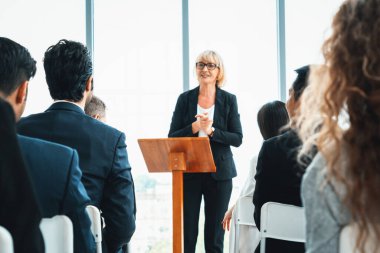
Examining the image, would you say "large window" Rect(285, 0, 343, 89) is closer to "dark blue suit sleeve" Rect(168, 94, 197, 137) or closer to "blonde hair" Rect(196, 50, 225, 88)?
"blonde hair" Rect(196, 50, 225, 88)

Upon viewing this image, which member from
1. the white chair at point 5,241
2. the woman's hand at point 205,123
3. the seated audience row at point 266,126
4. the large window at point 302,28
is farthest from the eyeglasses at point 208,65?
the white chair at point 5,241

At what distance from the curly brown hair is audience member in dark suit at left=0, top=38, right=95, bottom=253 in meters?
1.01

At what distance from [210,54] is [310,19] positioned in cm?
203

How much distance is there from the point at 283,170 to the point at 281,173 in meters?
0.02

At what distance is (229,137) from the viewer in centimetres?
475

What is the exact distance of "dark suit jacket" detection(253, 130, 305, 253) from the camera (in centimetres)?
261

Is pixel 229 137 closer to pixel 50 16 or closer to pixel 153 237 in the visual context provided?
pixel 153 237

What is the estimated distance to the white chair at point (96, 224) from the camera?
2330mm

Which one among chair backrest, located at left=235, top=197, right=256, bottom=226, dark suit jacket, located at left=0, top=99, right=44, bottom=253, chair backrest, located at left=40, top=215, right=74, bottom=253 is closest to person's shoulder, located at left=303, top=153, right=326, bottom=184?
dark suit jacket, located at left=0, top=99, right=44, bottom=253

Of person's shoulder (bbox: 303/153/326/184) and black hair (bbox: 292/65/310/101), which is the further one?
black hair (bbox: 292/65/310/101)

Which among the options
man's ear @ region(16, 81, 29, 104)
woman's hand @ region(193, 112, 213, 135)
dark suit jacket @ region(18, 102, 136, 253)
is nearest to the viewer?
man's ear @ region(16, 81, 29, 104)

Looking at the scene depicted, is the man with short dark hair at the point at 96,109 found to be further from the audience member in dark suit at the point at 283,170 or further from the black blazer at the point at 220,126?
the audience member in dark suit at the point at 283,170

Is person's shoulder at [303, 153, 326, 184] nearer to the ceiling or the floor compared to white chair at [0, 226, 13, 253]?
nearer to the ceiling

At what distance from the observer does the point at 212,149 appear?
4812mm
